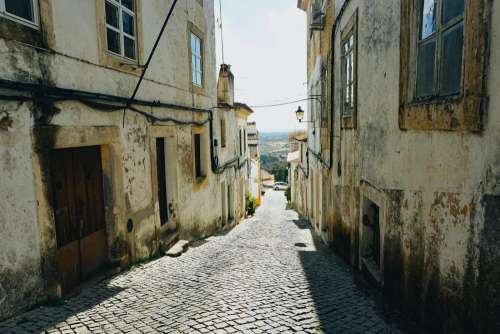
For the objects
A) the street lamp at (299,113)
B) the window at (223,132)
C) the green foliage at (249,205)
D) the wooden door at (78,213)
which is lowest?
the green foliage at (249,205)

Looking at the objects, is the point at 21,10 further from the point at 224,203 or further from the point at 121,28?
the point at 224,203

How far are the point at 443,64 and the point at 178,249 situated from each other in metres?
6.22

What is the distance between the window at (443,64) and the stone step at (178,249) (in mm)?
5276

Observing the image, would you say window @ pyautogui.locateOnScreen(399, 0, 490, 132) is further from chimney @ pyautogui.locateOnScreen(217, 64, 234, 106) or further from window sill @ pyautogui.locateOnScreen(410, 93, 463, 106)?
chimney @ pyautogui.locateOnScreen(217, 64, 234, 106)

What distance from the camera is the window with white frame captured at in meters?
3.83

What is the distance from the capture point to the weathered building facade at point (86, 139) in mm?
3959

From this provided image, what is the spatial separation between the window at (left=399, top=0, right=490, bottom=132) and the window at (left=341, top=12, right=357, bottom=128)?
7.72 feet

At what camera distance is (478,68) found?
2.89 metres

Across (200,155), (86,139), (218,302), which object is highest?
(86,139)

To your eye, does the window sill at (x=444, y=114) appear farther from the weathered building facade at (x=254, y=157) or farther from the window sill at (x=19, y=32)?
the weathered building facade at (x=254, y=157)

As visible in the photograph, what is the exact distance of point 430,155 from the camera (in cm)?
373

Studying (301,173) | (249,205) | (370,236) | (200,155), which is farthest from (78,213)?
(249,205)

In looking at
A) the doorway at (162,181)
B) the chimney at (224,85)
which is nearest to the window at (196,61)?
the doorway at (162,181)

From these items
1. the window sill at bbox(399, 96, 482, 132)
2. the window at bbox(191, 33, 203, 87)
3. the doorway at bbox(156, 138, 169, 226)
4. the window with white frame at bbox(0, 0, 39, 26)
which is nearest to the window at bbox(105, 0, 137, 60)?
the window with white frame at bbox(0, 0, 39, 26)
